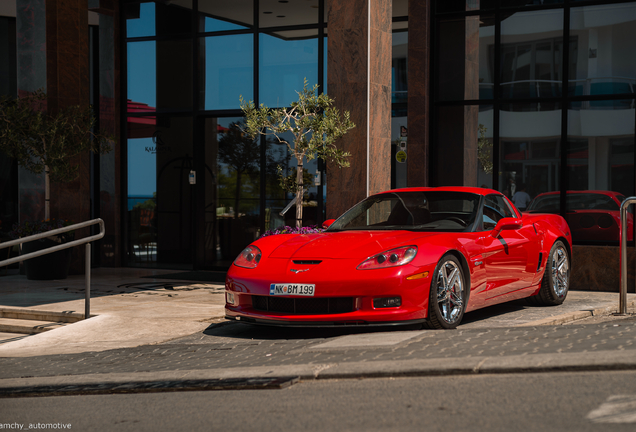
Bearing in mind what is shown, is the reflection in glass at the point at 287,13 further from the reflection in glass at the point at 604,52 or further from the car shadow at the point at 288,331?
the car shadow at the point at 288,331

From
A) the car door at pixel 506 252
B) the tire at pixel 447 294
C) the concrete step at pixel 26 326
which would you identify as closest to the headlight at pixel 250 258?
the tire at pixel 447 294

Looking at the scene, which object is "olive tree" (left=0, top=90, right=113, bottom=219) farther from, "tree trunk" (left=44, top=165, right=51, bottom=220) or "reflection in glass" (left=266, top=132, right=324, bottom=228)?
"reflection in glass" (left=266, top=132, right=324, bottom=228)

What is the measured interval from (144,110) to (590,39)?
7.88 m

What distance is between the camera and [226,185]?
13.1 meters

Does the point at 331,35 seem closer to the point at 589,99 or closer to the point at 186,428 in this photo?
the point at 589,99

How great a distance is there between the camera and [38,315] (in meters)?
7.92

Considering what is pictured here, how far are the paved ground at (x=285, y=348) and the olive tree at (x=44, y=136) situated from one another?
3981mm

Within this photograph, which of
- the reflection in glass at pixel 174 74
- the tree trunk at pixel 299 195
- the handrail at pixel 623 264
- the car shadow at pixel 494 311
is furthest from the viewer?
the reflection in glass at pixel 174 74

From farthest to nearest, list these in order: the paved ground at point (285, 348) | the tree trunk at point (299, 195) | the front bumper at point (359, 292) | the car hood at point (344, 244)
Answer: the tree trunk at point (299, 195) < the car hood at point (344, 244) < the front bumper at point (359, 292) < the paved ground at point (285, 348)

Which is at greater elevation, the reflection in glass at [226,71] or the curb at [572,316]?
the reflection in glass at [226,71]

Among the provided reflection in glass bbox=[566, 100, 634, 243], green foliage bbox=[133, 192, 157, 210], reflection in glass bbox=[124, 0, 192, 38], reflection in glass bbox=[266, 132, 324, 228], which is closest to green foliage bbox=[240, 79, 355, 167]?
reflection in glass bbox=[266, 132, 324, 228]

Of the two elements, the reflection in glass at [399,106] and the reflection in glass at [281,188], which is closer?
the reflection in glass at [399,106]

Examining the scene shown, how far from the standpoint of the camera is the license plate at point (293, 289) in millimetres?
5926

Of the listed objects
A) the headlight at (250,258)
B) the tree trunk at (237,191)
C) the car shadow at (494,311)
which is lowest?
the car shadow at (494,311)
